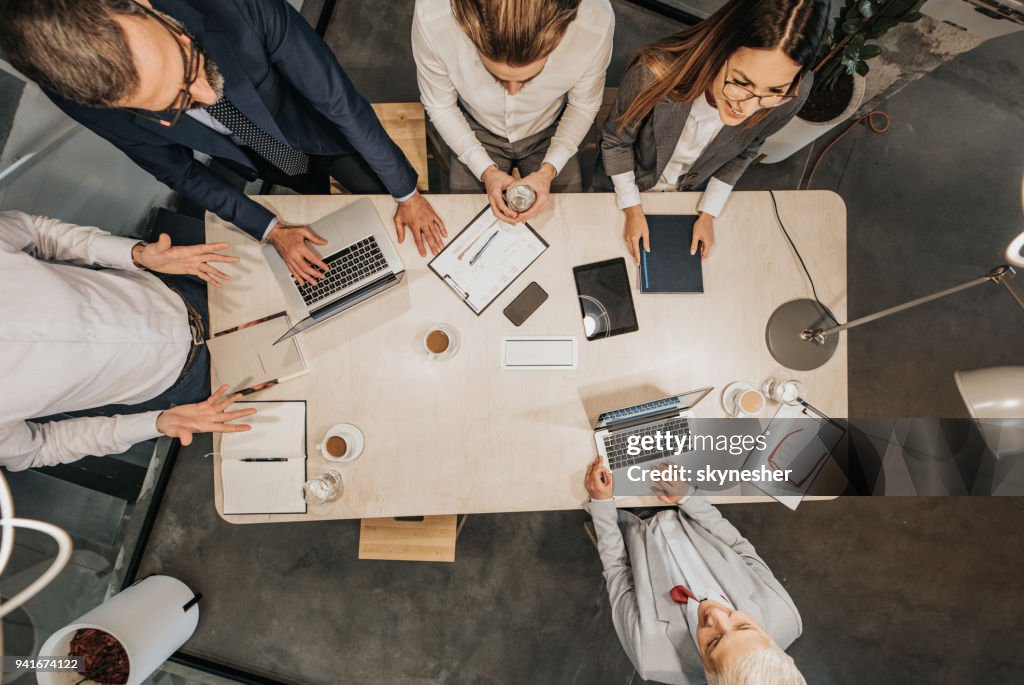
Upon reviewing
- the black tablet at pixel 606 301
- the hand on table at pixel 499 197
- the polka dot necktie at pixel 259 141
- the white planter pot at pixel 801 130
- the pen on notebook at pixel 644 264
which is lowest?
the black tablet at pixel 606 301

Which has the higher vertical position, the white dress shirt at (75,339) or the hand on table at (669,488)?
the white dress shirt at (75,339)

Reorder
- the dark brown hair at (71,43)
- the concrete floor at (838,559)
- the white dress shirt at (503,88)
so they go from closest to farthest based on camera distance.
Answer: the dark brown hair at (71,43), the white dress shirt at (503,88), the concrete floor at (838,559)

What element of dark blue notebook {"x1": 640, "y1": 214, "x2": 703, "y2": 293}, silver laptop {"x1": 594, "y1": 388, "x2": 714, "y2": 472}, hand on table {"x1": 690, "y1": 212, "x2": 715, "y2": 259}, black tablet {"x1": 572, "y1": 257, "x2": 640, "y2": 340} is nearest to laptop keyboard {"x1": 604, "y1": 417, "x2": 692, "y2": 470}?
silver laptop {"x1": 594, "y1": 388, "x2": 714, "y2": 472}

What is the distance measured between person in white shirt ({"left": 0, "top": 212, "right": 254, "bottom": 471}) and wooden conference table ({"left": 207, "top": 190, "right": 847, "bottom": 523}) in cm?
14

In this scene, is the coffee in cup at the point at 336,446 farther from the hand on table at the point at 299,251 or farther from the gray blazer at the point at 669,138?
the gray blazer at the point at 669,138

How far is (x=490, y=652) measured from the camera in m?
2.35

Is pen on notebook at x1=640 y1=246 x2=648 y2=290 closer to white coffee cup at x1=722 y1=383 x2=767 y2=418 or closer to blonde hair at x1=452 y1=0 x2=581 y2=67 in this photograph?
white coffee cup at x1=722 y1=383 x2=767 y2=418

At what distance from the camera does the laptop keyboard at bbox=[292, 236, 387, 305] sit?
1.57m

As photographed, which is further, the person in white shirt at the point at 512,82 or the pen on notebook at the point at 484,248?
the pen on notebook at the point at 484,248

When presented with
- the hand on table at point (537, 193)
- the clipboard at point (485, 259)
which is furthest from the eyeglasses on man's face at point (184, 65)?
the hand on table at point (537, 193)

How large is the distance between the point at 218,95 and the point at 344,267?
1.74 feet

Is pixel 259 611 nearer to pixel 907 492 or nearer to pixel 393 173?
pixel 393 173

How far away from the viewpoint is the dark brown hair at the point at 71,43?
956 mm

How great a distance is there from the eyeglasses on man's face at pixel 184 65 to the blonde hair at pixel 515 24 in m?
0.55
